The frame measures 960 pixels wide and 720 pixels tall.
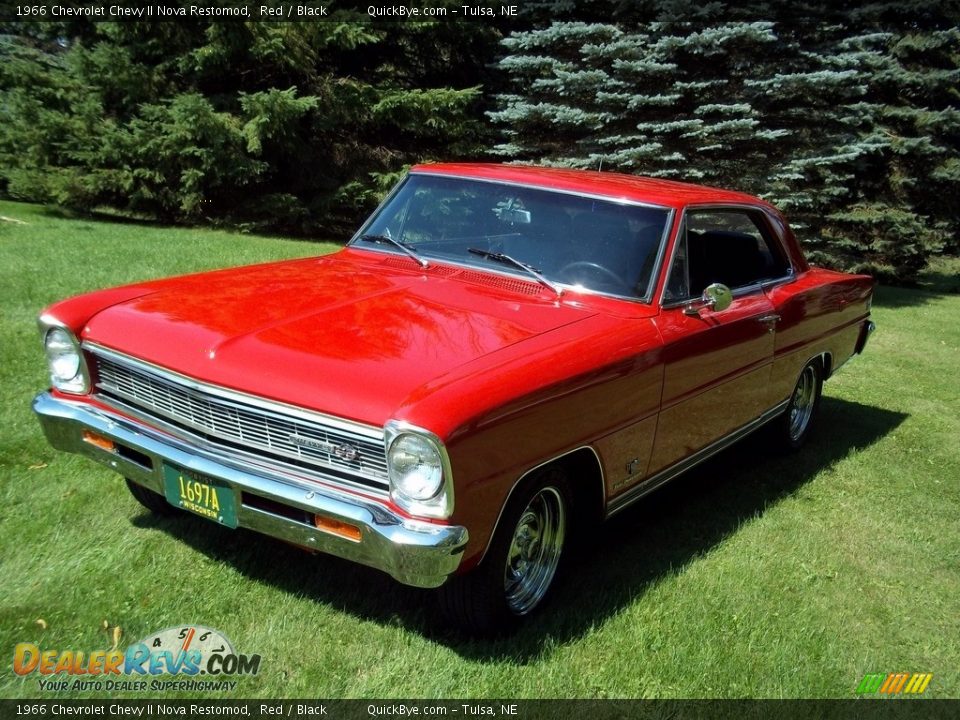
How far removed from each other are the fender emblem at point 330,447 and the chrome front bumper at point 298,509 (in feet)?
0.39

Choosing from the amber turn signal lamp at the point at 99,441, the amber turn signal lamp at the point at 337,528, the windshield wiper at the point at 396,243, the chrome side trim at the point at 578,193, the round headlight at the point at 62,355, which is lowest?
the amber turn signal lamp at the point at 99,441

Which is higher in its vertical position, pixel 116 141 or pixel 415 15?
pixel 415 15

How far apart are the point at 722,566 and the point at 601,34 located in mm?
10429

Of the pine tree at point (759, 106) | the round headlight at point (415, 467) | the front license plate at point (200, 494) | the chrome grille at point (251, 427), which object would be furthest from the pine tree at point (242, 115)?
the round headlight at point (415, 467)

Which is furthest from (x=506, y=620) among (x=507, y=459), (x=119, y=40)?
(x=119, y=40)

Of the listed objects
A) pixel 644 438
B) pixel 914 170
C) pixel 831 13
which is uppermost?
pixel 831 13

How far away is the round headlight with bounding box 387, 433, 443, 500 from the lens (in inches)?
108

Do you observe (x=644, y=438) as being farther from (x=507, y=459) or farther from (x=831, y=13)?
(x=831, y=13)

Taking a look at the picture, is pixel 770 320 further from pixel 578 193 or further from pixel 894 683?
pixel 894 683

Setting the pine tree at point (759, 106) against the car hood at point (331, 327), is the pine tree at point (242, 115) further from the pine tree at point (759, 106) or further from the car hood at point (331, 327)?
the car hood at point (331, 327)

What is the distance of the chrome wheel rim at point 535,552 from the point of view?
3.37 metres

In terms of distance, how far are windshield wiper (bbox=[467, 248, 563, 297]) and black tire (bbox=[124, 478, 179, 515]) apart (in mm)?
1822

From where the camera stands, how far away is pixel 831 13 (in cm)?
1316

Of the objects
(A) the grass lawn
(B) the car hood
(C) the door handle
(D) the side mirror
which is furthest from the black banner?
(C) the door handle
